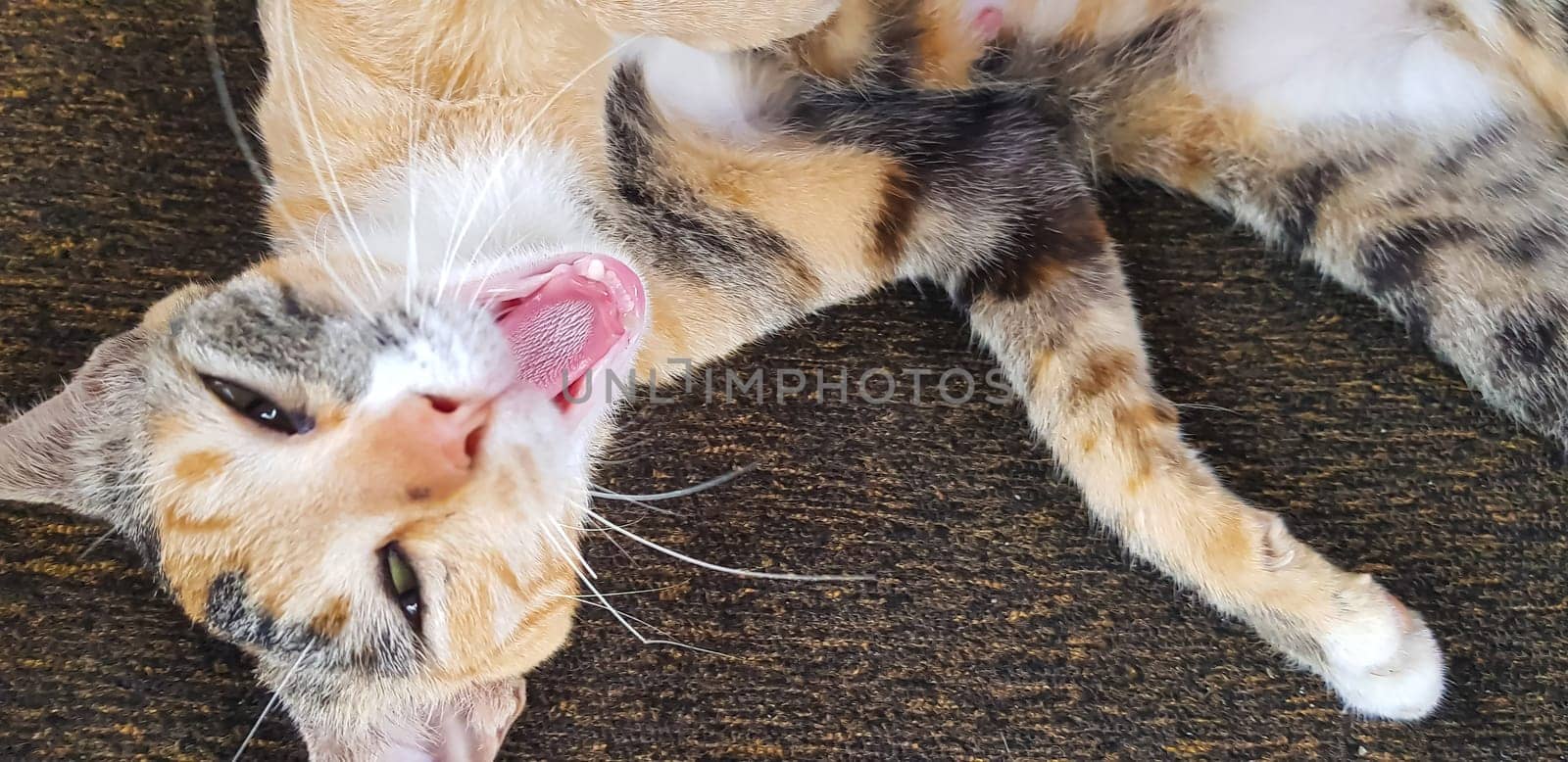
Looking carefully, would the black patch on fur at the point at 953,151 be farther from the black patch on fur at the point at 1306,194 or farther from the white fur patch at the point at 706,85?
the black patch on fur at the point at 1306,194

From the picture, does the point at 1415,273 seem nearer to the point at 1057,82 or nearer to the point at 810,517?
the point at 1057,82

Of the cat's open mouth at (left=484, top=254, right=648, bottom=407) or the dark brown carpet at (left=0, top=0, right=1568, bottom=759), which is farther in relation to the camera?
the dark brown carpet at (left=0, top=0, right=1568, bottom=759)

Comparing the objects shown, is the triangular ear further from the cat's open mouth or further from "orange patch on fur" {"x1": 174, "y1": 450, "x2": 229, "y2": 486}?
the cat's open mouth

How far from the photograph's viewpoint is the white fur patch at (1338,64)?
38.7 inches

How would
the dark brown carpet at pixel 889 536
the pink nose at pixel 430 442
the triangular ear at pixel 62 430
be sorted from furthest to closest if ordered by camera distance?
the dark brown carpet at pixel 889 536
the triangular ear at pixel 62 430
the pink nose at pixel 430 442

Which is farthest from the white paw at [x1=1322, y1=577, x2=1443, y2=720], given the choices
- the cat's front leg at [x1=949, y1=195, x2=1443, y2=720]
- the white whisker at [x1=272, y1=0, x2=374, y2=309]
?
the white whisker at [x1=272, y1=0, x2=374, y2=309]

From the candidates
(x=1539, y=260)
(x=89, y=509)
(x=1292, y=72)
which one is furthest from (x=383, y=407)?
(x=1539, y=260)

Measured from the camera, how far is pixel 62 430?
82cm

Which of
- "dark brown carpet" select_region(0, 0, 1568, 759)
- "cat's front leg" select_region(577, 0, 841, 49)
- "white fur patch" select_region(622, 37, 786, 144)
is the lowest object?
"dark brown carpet" select_region(0, 0, 1568, 759)

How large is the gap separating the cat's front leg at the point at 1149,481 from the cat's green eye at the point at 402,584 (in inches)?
25.5

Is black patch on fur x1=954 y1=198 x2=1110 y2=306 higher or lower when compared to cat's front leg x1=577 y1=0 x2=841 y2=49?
lower

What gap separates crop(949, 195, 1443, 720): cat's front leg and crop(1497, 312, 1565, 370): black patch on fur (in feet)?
0.93

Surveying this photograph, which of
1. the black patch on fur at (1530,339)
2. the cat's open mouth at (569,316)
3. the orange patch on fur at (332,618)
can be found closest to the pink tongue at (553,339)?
the cat's open mouth at (569,316)

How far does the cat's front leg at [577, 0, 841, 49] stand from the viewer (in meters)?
0.86
